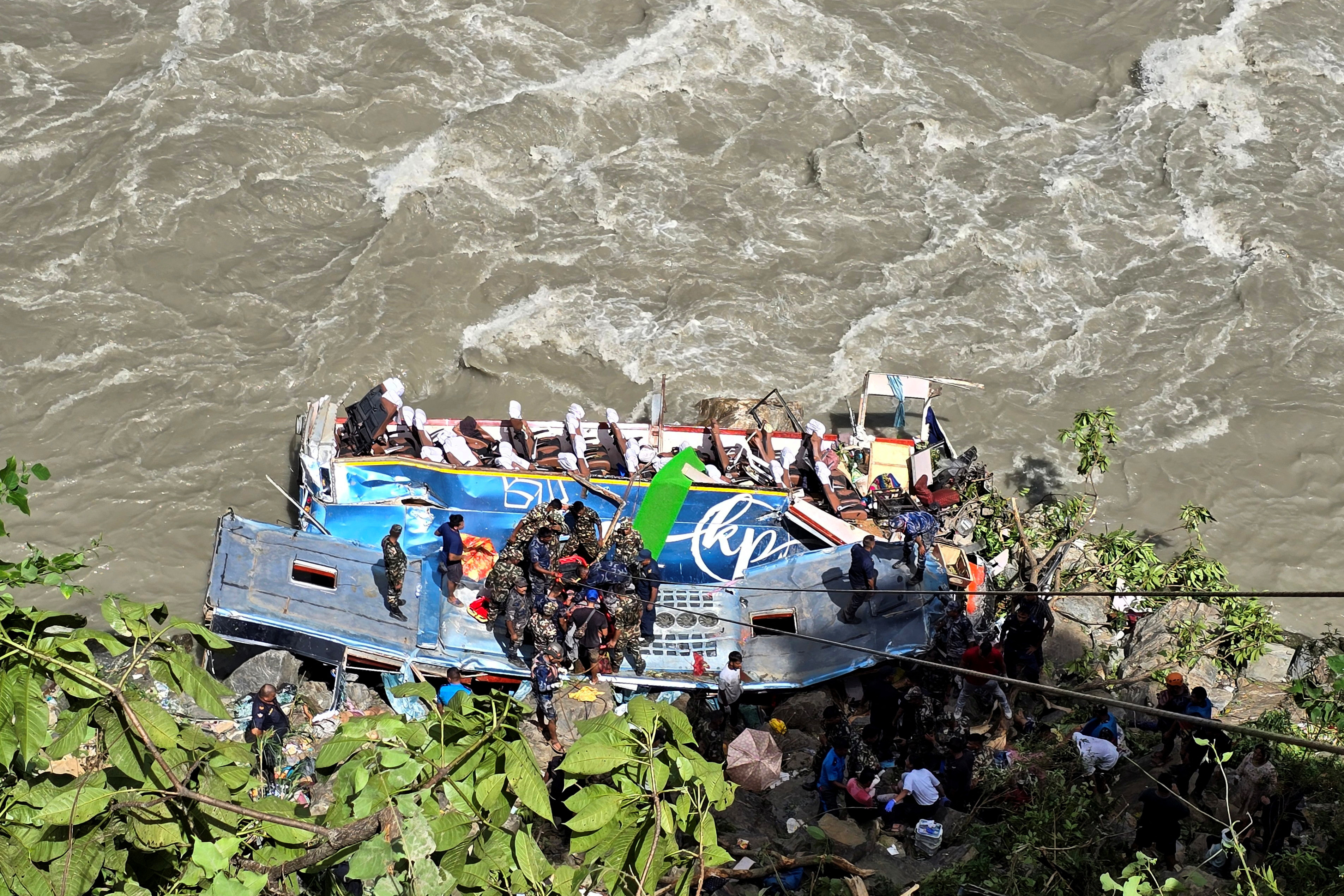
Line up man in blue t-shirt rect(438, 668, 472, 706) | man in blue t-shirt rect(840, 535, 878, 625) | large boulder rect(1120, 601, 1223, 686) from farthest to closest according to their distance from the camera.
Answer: man in blue t-shirt rect(840, 535, 878, 625)
large boulder rect(1120, 601, 1223, 686)
man in blue t-shirt rect(438, 668, 472, 706)

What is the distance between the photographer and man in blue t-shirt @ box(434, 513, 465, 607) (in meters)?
12.1

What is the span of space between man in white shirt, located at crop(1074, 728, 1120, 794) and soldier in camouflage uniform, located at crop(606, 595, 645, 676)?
394cm

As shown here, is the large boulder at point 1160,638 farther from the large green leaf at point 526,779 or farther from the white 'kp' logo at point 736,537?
the large green leaf at point 526,779

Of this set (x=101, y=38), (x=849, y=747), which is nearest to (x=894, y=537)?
(x=849, y=747)

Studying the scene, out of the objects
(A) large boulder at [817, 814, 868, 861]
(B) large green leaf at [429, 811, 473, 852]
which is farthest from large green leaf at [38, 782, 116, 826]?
(A) large boulder at [817, 814, 868, 861]

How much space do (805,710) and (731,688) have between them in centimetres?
92

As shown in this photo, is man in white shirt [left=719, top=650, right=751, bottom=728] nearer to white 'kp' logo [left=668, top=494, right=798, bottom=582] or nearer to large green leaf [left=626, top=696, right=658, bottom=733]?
white 'kp' logo [left=668, top=494, right=798, bottom=582]

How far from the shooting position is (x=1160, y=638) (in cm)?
1205

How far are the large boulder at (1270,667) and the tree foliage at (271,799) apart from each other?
9.80 metres

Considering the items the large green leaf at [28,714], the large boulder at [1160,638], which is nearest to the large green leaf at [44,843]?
the large green leaf at [28,714]

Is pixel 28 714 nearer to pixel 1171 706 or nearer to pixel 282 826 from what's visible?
pixel 282 826

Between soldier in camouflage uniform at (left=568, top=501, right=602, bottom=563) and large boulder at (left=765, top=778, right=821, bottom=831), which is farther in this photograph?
soldier in camouflage uniform at (left=568, top=501, right=602, bottom=563)

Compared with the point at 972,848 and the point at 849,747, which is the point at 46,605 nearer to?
the point at 849,747

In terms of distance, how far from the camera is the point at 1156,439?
17.6m
